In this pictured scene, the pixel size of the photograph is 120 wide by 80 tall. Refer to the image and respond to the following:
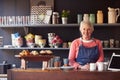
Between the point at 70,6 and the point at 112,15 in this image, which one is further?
the point at 70,6

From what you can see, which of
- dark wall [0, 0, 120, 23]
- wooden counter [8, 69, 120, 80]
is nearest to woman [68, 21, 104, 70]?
wooden counter [8, 69, 120, 80]

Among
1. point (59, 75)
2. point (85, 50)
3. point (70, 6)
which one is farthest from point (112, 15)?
point (59, 75)

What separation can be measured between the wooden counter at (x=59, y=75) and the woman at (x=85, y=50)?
55 cm

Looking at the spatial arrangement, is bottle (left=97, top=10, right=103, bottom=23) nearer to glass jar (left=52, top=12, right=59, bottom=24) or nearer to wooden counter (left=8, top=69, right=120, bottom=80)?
glass jar (left=52, top=12, right=59, bottom=24)

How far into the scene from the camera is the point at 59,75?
2.90 metres

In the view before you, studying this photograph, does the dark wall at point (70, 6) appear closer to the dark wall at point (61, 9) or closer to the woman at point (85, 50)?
the dark wall at point (61, 9)

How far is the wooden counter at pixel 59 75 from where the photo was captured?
113 inches

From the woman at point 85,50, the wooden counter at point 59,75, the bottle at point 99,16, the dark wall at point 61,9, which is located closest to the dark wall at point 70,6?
the dark wall at point 61,9

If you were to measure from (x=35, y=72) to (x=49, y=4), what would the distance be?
7.21 ft

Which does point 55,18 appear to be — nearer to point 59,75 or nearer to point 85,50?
point 85,50

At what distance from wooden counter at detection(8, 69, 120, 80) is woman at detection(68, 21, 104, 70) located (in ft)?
1.80

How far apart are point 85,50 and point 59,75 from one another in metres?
0.74

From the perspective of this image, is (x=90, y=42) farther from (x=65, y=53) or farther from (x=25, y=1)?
(x=25, y=1)

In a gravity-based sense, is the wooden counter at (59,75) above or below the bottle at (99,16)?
A: below
